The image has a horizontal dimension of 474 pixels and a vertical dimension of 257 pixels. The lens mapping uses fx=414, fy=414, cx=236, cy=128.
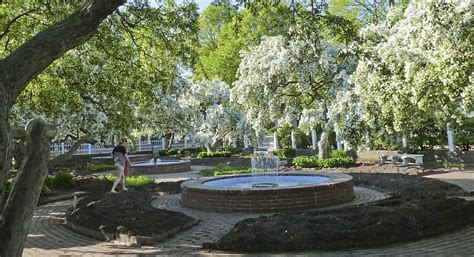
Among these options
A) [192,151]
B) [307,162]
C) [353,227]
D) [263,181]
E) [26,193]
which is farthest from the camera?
[192,151]

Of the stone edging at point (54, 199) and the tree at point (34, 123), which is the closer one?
the tree at point (34, 123)

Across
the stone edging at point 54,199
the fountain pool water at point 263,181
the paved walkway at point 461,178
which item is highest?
the fountain pool water at point 263,181

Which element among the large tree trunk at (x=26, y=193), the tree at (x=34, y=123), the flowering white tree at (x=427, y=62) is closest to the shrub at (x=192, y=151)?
the flowering white tree at (x=427, y=62)

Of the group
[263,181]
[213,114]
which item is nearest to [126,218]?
[263,181]

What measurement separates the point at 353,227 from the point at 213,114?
1007 inches

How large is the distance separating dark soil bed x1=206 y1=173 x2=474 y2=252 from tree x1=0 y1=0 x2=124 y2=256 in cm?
350

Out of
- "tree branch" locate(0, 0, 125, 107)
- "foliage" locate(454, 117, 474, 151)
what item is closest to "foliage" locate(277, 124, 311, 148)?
"foliage" locate(454, 117, 474, 151)

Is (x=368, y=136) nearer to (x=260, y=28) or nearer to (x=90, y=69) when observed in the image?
(x=90, y=69)

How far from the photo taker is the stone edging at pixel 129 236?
6895mm

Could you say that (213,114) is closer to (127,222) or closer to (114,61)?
(114,61)

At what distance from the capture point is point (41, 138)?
3.55 m

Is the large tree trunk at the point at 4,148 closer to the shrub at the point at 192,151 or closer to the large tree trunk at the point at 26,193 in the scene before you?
the large tree trunk at the point at 26,193

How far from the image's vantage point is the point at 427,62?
10453mm

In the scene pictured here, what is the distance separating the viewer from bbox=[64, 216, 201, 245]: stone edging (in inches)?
271
